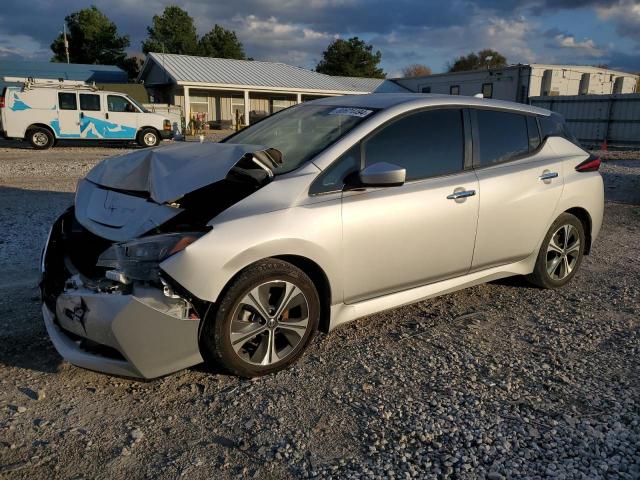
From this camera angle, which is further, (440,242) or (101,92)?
(101,92)

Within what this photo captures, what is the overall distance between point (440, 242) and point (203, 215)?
1.72 metres

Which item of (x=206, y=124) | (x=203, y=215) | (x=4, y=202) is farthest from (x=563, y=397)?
(x=206, y=124)

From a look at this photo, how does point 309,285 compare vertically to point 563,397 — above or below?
above

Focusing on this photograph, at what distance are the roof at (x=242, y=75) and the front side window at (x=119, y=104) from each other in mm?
11579

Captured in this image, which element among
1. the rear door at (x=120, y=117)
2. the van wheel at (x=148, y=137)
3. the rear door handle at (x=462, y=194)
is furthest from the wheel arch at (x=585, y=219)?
the rear door at (x=120, y=117)

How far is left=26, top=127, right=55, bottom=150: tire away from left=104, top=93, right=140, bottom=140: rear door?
1833 mm

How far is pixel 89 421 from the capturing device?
2812 mm

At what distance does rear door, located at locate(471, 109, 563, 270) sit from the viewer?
4.16 metres

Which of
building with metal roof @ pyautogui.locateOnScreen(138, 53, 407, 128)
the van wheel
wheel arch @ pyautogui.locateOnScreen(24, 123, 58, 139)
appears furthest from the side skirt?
building with metal roof @ pyautogui.locateOnScreen(138, 53, 407, 128)

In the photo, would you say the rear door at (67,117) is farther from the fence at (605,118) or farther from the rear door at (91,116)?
the fence at (605,118)

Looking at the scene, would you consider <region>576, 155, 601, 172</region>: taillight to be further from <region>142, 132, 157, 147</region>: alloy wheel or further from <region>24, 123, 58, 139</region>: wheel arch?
<region>24, 123, 58, 139</region>: wheel arch

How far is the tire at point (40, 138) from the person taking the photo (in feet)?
58.9

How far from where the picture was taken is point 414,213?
3680 millimetres

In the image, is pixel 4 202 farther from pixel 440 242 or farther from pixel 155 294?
pixel 440 242
